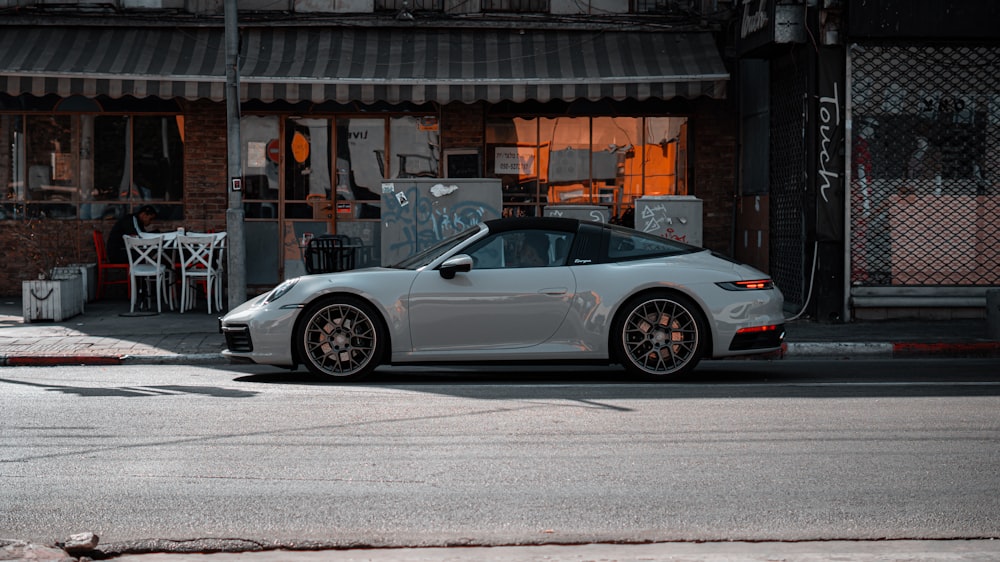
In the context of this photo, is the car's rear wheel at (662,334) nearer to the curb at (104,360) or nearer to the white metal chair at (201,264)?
the curb at (104,360)

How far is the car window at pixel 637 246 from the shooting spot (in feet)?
32.6

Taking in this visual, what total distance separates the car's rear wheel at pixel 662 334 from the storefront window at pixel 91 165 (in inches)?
422

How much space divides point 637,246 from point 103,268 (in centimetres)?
1055

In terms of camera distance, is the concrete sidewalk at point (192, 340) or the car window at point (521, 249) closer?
the car window at point (521, 249)

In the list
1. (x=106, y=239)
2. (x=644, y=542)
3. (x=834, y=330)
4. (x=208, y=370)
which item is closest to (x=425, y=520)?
(x=644, y=542)

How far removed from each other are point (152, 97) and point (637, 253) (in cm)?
1084

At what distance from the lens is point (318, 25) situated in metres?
17.8

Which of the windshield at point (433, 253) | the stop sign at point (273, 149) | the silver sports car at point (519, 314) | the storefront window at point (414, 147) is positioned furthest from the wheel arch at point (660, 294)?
the stop sign at point (273, 149)

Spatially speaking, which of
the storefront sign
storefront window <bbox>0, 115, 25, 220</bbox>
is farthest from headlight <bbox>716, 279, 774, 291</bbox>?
storefront window <bbox>0, 115, 25, 220</bbox>

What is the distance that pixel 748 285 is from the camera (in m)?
9.80

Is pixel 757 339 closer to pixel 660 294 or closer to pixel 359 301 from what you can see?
pixel 660 294

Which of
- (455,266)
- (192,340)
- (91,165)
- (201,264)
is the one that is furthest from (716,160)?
(455,266)

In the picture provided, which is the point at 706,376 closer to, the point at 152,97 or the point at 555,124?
the point at 555,124

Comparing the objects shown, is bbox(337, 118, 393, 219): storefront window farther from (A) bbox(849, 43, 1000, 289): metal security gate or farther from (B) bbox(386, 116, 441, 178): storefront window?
(A) bbox(849, 43, 1000, 289): metal security gate
